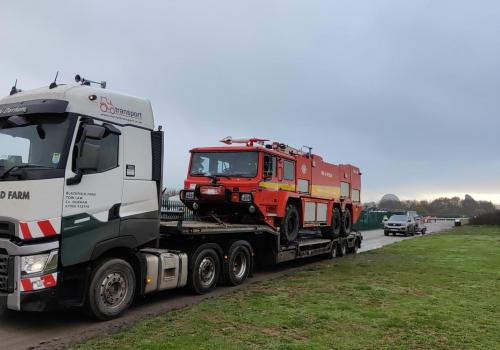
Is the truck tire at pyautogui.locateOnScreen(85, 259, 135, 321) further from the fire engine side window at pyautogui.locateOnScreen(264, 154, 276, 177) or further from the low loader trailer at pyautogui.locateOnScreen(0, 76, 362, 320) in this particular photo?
the fire engine side window at pyautogui.locateOnScreen(264, 154, 276, 177)

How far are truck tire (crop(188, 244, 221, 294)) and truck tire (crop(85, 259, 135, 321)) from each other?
70.5 inches

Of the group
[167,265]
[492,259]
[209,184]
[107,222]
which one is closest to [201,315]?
[167,265]

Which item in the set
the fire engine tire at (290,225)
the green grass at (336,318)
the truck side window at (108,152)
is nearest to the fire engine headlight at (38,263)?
the green grass at (336,318)

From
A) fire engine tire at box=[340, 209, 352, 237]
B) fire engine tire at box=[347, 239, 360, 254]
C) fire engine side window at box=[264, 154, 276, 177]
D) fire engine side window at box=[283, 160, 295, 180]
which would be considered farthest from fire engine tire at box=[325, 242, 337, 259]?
fire engine side window at box=[264, 154, 276, 177]

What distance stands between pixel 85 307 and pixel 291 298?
11.6 ft

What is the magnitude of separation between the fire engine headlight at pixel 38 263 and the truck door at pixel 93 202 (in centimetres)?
15

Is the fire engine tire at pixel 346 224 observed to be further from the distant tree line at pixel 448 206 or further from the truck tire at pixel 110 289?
the distant tree line at pixel 448 206

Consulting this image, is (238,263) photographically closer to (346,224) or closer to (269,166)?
(269,166)

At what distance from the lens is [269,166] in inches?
457

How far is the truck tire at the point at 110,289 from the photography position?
670 cm

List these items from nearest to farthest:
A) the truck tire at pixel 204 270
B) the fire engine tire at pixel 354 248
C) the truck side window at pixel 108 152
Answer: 1. the truck side window at pixel 108 152
2. the truck tire at pixel 204 270
3. the fire engine tire at pixel 354 248

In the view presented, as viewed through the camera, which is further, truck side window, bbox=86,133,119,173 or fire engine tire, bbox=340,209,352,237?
fire engine tire, bbox=340,209,352,237

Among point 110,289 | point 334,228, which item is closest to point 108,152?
point 110,289

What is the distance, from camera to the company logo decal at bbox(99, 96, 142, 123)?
279 inches
